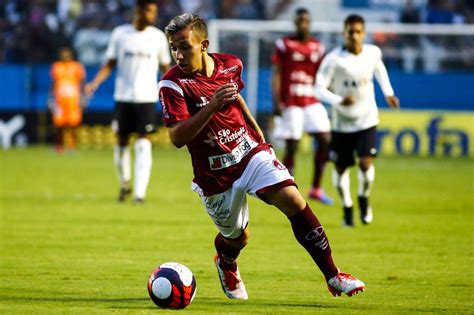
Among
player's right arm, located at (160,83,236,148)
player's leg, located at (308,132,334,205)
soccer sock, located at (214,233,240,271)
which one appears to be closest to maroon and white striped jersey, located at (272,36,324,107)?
player's leg, located at (308,132,334,205)

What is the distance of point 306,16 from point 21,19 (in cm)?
1636

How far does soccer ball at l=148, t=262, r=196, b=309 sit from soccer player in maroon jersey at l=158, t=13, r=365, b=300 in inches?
21.5

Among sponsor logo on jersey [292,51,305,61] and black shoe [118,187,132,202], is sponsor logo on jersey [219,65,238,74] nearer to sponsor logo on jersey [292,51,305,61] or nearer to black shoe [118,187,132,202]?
black shoe [118,187,132,202]

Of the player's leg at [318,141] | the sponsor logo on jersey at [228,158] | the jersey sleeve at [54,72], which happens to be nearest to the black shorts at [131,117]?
the player's leg at [318,141]

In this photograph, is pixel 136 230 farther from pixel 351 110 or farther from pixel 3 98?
pixel 3 98

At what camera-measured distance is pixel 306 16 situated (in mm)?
16734

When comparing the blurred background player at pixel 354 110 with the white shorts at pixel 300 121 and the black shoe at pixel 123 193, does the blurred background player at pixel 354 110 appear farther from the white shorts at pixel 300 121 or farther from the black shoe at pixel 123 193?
the black shoe at pixel 123 193

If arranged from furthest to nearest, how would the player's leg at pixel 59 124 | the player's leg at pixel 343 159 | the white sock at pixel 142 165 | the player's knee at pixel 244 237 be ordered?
the player's leg at pixel 59 124, the white sock at pixel 142 165, the player's leg at pixel 343 159, the player's knee at pixel 244 237

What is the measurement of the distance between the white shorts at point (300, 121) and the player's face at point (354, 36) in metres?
3.66

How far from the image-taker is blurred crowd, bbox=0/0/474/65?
97.0ft

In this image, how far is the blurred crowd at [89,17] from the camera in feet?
97.0

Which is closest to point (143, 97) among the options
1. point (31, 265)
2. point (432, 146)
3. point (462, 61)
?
point (31, 265)

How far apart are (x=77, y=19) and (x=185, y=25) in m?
24.2

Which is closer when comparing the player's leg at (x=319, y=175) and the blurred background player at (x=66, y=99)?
the player's leg at (x=319, y=175)
